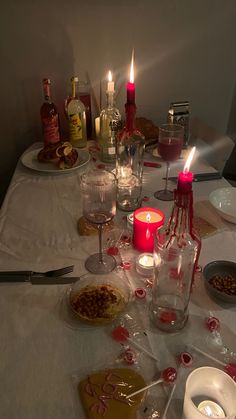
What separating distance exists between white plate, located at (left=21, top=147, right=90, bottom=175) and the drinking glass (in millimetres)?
879

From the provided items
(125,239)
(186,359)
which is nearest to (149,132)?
(125,239)

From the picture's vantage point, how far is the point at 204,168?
1.29 metres

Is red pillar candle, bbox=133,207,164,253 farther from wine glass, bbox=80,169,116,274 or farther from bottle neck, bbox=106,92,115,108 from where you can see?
bottle neck, bbox=106,92,115,108

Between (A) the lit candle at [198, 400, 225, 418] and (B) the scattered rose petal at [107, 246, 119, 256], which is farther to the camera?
(B) the scattered rose petal at [107, 246, 119, 256]

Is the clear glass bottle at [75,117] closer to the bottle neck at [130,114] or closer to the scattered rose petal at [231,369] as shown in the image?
the bottle neck at [130,114]

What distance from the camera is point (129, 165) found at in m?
1.15

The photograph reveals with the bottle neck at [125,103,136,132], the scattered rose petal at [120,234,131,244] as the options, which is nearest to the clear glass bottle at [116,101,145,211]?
the bottle neck at [125,103,136,132]

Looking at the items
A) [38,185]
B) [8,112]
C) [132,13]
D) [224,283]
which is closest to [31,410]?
[224,283]

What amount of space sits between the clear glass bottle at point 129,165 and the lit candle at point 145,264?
0.24 meters

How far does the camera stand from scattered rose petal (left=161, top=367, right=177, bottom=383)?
56cm

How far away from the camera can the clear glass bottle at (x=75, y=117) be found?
4.45 feet

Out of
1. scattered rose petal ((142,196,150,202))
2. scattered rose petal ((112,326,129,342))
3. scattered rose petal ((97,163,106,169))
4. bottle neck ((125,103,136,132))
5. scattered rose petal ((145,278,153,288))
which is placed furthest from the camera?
scattered rose petal ((97,163,106,169))

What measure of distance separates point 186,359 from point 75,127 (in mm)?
1021

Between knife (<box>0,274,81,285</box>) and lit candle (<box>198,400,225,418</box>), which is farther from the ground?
knife (<box>0,274,81,285</box>)
